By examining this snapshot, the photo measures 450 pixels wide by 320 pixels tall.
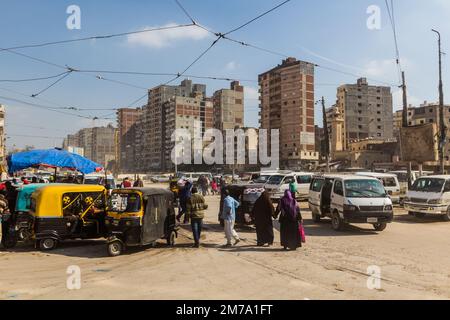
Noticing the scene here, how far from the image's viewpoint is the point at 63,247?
11.1 m

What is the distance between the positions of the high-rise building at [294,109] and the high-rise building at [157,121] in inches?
2009

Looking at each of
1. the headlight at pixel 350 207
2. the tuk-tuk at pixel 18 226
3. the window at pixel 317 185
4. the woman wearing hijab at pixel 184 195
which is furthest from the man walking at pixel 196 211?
the window at pixel 317 185

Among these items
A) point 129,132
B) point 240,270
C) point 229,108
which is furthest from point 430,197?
point 129,132

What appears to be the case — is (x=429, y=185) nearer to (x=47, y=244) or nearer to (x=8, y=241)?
(x=47, y=244)

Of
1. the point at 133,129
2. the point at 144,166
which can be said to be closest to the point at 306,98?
the point at 144,166

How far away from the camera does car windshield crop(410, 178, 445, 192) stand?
17.1 meters

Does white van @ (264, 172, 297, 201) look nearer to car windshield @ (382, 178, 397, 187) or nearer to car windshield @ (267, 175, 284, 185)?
car windshield @ (267, 175, 284, 185)

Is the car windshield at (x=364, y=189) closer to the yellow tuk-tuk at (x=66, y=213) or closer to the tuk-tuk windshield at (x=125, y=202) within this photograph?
the tuk-tuk windshield at (x=125, y=202)

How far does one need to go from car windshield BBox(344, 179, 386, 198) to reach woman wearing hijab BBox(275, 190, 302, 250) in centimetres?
406

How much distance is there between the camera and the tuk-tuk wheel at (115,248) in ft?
32.3

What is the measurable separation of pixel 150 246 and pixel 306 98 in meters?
94.2

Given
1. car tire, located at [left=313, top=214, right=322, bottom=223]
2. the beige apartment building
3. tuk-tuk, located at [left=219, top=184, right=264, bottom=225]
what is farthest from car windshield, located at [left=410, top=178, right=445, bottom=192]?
the beige apartment building

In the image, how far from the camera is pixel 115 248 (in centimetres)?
994
